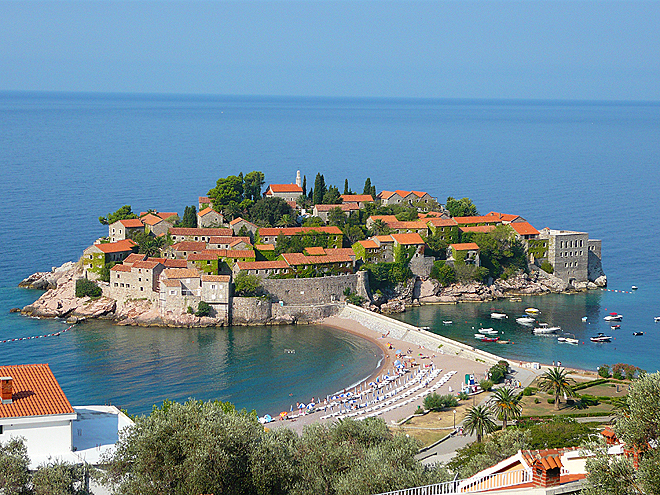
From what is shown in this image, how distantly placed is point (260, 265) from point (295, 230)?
661cm

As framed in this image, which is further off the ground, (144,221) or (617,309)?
(144,221)

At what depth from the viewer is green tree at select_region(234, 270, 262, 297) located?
202 ft

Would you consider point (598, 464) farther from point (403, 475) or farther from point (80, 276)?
point (80, 276)

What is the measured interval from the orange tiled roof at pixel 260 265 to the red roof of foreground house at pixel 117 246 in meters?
9.38

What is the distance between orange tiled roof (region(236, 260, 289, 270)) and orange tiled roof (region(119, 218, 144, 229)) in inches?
429

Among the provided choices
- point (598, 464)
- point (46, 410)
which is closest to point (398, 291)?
point (46, 410)

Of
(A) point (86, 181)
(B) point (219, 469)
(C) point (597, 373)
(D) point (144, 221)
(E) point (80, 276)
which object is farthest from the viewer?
(A) point (86, 181)

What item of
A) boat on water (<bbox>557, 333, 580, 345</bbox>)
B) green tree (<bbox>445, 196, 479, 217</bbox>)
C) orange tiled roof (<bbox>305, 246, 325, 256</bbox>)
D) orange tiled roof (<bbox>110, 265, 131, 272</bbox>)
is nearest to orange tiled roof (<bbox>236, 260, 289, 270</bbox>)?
orange tiled roof (<bbox>305, 246, 325, 256</bbox>)

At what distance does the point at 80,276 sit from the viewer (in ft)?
214

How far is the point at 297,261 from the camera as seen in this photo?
214 ft

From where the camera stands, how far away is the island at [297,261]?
62031 mm

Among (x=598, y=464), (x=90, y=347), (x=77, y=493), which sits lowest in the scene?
(x=90, y=347)

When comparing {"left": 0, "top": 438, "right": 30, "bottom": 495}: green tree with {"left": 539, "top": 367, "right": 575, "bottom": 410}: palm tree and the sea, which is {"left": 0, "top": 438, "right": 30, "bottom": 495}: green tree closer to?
the sea

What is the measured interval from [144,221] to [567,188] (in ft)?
278
